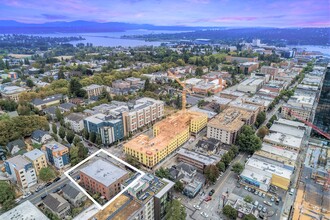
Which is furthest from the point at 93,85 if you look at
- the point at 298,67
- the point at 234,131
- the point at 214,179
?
the point at 298,67

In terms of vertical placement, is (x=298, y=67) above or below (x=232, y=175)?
above

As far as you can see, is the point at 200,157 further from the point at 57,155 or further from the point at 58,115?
the point at 58,115

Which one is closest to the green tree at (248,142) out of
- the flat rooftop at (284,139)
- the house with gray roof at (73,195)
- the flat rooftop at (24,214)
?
the flat rooftop at (284,139)

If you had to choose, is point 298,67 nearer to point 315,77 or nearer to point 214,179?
point 315,77

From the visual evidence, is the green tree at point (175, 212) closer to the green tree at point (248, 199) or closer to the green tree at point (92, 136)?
the green tree at point (248, 199)

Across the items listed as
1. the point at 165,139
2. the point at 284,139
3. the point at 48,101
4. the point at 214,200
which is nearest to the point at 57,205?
the point at 165,139

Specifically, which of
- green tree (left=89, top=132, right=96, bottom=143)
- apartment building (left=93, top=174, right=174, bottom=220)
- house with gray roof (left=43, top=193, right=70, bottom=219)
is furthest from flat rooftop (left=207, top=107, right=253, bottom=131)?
house with gray roof (left=43, top=193, right=70, bottom=219)
